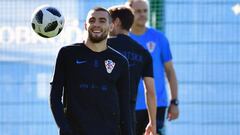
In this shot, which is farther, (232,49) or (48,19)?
(232,49)

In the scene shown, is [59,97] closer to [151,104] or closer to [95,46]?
[95,46]

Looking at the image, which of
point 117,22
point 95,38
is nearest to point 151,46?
point 117,22

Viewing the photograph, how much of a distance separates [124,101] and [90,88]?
14.2 inches

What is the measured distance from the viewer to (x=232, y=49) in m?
11.3

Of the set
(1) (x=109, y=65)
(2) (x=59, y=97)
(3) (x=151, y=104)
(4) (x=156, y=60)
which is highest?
(1) (x=109, y=65)

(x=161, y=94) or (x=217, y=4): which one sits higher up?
(x=217, y=4)

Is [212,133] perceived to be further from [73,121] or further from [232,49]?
[73,121]

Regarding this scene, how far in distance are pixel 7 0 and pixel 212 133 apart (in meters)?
3.34

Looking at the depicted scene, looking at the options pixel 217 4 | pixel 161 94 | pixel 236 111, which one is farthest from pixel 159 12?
pixel 161 94

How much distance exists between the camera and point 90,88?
6449 mm

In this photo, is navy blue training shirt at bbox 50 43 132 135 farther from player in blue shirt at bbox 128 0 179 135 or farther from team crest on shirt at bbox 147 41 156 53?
team crest on shirt at bbox 147 41 156 53

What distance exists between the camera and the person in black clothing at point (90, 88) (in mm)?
6426

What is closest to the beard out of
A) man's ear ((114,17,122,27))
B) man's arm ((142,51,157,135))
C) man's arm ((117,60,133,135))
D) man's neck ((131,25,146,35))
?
man's arm ((117,60,133,135))

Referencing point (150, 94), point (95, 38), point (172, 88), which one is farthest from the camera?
point (172, 88)
